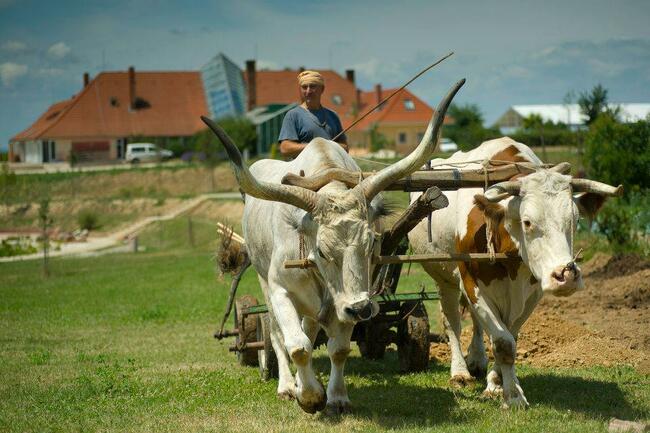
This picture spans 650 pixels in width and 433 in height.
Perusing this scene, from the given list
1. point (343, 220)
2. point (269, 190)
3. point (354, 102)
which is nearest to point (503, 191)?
point (343, 220)

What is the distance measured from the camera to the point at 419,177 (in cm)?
874

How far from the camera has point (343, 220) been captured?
7.39 meters

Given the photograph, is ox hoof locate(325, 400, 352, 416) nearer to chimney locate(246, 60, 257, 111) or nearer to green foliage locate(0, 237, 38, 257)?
green foliage locate(0, 237, 38, 257)

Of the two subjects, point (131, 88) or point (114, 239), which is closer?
point (114, 239)

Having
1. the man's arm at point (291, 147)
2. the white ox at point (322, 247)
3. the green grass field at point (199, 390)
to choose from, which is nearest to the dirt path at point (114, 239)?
the green grass field at point (199, 390)

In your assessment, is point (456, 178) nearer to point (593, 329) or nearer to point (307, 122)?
point (307, 122)

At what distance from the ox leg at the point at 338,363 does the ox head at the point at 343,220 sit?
592 millimetres

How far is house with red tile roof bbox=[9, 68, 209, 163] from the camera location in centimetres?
8181

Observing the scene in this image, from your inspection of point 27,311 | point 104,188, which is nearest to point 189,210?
point 104,188

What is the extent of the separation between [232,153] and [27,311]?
41.8 feet

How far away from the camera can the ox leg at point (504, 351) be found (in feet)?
27.0

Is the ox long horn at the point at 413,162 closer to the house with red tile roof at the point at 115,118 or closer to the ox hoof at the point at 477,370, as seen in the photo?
the ox hoof at the point at 477,370

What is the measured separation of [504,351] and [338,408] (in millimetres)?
1611

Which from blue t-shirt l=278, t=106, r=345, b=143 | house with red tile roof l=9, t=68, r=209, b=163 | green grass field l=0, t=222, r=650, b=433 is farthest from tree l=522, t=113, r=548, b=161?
house with red tile roof l=9, t=68, r=209, b=163
